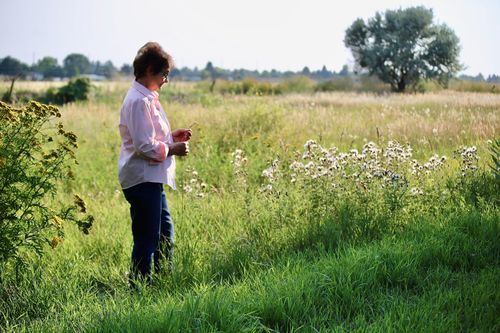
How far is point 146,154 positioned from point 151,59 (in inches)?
31.7

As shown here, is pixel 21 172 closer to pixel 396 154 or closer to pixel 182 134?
pixel 182 134

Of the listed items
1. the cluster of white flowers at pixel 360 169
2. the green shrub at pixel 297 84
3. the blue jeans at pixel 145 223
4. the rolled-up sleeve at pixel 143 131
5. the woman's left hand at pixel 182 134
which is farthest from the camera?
the green shrub at pixel 297 84

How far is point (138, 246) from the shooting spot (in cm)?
447

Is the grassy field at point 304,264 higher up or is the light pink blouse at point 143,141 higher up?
the light pink blouse at point 143,141

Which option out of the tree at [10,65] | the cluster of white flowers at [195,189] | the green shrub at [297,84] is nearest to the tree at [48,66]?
the tree at [10,65]

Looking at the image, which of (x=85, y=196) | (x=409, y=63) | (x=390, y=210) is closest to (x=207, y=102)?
(x=85, y=196)

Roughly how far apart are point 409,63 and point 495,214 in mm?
37054

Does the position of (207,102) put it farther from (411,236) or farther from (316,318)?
(316,318)

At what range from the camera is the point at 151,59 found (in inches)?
175

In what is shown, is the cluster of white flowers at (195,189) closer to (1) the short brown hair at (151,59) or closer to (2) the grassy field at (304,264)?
(2) the grassy field at (304,264)

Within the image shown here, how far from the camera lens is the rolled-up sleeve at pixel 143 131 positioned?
427cm

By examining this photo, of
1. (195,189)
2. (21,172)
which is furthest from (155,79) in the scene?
(195,189)

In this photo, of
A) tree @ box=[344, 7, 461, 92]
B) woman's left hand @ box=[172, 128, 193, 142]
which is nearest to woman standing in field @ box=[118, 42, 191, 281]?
woman's left hand @ box=[172, 128, 193, 142]

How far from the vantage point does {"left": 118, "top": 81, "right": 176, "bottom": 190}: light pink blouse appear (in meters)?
4.28
